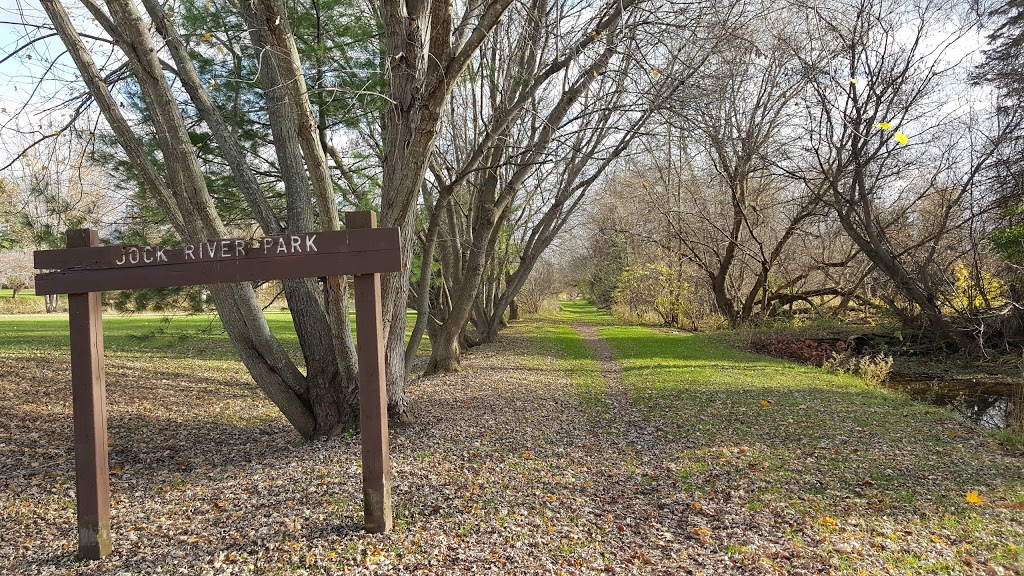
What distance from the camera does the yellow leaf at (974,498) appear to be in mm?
4595

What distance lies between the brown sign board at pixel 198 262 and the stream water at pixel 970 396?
28.5 ft

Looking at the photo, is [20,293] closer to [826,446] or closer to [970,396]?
[826,446]

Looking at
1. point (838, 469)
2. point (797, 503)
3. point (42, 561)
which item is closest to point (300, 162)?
point (42, 561)

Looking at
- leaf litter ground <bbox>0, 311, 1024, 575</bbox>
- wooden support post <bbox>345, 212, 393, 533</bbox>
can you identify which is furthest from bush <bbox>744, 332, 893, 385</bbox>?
wooden support post <bbox>345, 212, 393, 533</bbox>

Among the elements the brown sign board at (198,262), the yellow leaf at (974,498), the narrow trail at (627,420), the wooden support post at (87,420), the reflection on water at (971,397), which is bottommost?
the reflection on water at (971,397)

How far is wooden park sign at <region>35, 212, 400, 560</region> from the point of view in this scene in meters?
3.70

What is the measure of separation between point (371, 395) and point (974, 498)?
4.64 m

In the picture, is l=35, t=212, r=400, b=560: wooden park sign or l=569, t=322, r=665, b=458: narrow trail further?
l=569, t=322, r=665, b=458: narrow trail

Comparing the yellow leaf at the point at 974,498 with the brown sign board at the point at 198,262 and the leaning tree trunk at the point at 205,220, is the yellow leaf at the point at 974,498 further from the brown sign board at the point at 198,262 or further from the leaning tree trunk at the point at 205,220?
the leaning tree trunk at the point at 205,220

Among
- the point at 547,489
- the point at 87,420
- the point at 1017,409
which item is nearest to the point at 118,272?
the point at 87,420

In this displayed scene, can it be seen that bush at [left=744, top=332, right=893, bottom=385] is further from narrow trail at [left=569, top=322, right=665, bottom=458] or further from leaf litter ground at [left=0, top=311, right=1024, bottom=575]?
narrow trail at [left=569, top=322, right=665, bottom=458]

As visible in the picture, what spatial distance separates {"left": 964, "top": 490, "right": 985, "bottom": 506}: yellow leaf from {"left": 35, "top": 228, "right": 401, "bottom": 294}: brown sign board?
4836 mm

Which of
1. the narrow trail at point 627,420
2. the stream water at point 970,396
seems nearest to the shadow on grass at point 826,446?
the narrow trail at point 627,420

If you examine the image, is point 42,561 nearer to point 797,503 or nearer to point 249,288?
point 249,288
